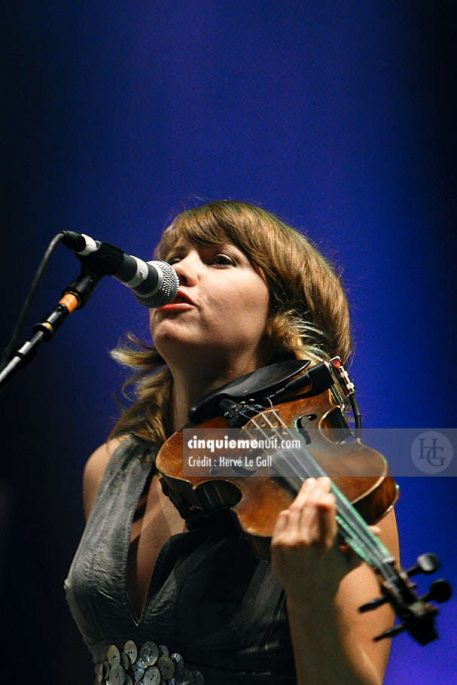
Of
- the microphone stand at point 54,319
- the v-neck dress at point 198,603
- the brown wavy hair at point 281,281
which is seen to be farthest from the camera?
the brown wavy hair at point 281,281

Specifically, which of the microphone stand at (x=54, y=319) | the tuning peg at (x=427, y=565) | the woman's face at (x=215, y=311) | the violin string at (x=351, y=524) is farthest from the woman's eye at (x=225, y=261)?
the tuning peg at (x=427, y=565)

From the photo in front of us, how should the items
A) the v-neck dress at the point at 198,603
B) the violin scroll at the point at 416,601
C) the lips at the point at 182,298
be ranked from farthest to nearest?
the lips at the point at 182,298, the v-neck dress at the point at 198,603, the violin scroll at the point at 416,601

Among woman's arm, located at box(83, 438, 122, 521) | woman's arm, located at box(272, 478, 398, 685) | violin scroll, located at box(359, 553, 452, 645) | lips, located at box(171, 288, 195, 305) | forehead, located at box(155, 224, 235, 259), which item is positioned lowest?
violin scroll, located at box(359, 553, 452, 645)

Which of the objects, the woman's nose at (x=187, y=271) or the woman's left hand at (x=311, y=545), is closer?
the woman's left hand at (x=311, y=545)

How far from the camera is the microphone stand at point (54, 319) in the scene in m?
1.16

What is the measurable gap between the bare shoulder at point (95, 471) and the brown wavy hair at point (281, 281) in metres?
0.09

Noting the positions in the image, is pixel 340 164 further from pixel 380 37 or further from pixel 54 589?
pixel 54 589

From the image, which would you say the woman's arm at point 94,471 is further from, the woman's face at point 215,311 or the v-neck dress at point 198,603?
the woman's face at point 215,311

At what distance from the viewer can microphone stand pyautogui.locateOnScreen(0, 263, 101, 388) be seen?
116 cm

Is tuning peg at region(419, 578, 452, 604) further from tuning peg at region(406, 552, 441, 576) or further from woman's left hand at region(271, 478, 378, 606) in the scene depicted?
woman's left hand at region(271, 478, 378, 606)

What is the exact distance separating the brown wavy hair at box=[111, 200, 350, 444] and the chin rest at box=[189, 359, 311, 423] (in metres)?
0.12

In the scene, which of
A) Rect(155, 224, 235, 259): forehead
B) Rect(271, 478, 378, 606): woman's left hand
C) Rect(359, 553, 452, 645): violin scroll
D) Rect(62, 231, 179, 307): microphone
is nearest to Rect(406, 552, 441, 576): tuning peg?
Rect(359, 553, 452, 645): violin scroll

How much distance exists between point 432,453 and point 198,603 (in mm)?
465

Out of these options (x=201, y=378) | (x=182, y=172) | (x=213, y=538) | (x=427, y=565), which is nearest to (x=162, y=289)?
(x=201, y=378)
